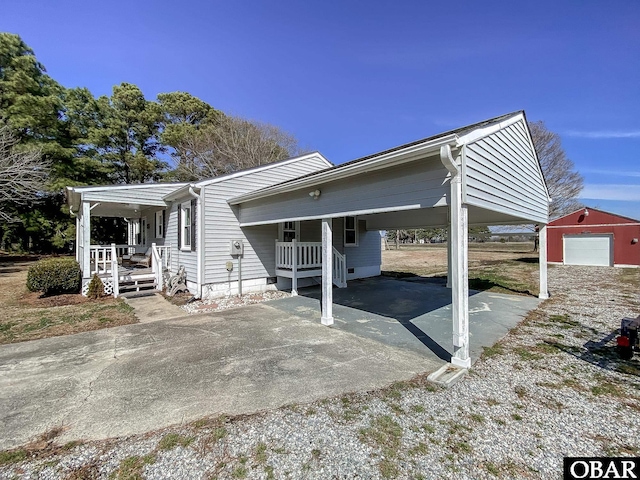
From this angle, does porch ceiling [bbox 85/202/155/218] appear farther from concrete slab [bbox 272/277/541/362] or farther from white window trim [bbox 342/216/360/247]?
concrete slab [bbox 272/277/541/362]

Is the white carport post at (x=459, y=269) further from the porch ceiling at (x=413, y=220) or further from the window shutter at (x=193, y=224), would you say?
the window shutter at (x=193, y=224)

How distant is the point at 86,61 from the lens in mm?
10141

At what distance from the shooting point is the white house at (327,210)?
3.88 meters

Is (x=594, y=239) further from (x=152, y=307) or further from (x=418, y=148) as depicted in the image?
(x=152, y=307)

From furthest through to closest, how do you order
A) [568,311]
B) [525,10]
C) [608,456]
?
[525,10], [568,311], [608,456]

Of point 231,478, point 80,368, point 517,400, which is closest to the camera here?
point 231,478

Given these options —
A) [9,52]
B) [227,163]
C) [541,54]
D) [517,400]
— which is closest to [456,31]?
[541,54]

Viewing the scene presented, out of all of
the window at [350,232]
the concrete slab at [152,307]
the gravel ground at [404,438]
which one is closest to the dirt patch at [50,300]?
the concrete slab at [152,307]

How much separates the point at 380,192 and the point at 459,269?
1.72m

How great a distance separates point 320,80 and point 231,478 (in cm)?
1596

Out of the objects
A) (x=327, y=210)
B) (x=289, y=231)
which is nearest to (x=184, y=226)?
(x=289, y=231)

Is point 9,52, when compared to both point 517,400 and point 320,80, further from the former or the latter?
point 517,400

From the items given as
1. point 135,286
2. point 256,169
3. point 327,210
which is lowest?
point 135,286

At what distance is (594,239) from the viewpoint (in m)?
17.4
